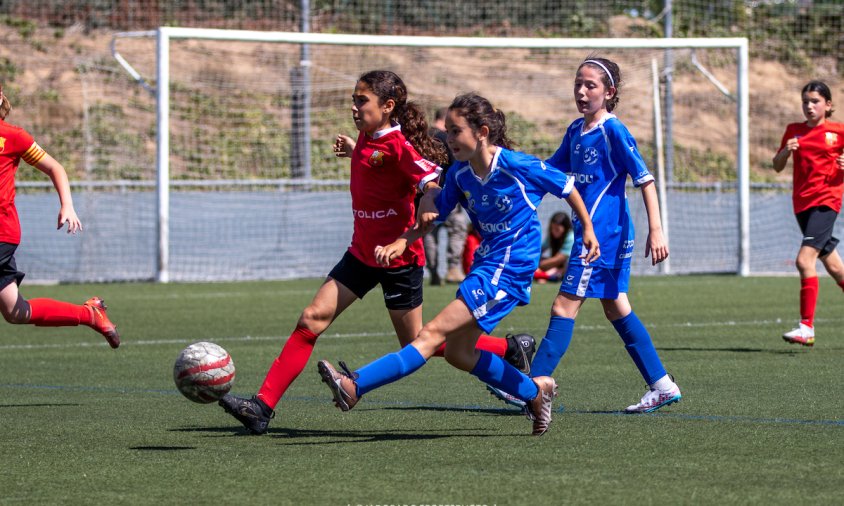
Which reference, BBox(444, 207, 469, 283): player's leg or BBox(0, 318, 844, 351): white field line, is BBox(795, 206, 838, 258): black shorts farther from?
BBox(444, 207, 469, 283): player's leg

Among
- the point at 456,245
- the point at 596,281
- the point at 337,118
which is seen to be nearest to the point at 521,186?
the point at 596,281

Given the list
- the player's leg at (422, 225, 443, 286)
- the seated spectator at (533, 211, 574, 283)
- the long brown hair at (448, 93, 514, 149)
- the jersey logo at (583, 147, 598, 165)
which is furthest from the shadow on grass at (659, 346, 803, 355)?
the seated spectator at (533, 211, 574, 283)

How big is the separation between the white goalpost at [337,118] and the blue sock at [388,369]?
13430 mm

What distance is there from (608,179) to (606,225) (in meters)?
0.25

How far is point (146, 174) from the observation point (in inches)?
1061

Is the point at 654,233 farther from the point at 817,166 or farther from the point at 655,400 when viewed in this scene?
the point at 817,166

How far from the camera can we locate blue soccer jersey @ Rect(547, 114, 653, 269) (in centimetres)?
729

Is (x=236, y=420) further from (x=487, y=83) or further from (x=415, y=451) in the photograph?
(x=487, y=83)

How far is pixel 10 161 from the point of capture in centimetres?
827

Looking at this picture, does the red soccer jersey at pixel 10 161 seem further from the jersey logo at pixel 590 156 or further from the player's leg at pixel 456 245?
the player's leg at pixel 456 245

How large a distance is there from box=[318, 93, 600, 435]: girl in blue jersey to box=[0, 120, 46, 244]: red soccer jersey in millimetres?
2937

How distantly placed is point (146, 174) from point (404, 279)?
20.7m

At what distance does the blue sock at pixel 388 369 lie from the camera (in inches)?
243

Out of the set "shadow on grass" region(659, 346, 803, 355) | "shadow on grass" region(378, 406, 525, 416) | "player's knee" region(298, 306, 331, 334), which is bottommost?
"shadow on grass" region(378, 406, 525, 416)
